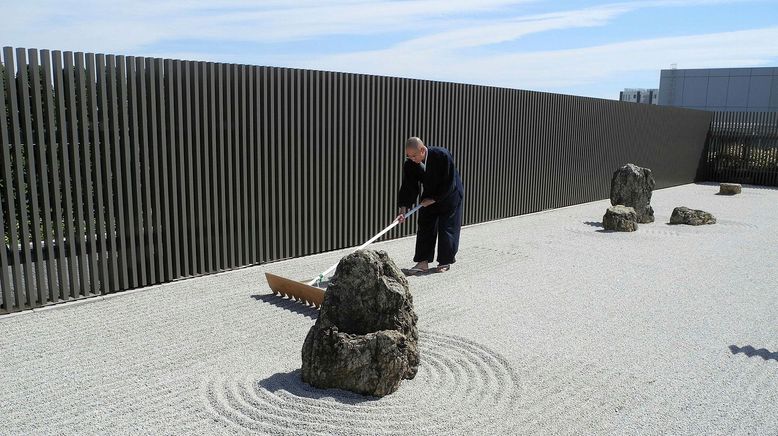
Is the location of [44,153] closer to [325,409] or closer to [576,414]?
[325,409]

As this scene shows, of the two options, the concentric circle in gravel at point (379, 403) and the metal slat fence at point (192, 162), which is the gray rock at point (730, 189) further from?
the concentric circle in gravel at point (379, 403)

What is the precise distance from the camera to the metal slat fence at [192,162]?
5473mm

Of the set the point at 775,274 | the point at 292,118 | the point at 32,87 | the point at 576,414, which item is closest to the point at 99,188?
the point at 32,87

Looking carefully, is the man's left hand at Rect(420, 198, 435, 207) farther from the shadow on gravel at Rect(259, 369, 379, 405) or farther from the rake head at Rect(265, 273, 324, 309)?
the shadow on gravel at Rect(259, 369, 379, 405)

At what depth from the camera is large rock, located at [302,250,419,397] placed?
12.7 feet

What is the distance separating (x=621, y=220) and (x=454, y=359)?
712 centimetres

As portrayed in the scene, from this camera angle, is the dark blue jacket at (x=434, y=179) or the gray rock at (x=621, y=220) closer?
the dark blue jacket at (x=434, y=179)

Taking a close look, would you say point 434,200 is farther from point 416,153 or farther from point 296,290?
point 296,290

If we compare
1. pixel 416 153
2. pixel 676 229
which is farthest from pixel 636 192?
pixel 416 153

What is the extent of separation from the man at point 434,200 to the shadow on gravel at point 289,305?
1708mm

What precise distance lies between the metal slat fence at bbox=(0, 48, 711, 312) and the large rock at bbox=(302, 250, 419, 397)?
2978mm

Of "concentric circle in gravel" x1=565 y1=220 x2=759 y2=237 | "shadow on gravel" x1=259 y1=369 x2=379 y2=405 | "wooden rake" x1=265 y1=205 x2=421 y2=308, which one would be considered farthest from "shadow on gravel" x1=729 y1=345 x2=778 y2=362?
"concentric circle in gravel" x1=565 y1=220 x2=759 y2=237

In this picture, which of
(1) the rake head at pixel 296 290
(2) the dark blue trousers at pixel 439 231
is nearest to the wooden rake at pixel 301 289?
(1) the rake head at pixel 296 290

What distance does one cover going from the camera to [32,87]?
17.7ft
